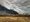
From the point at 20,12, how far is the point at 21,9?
0.10ft

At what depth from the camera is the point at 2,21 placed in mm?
602

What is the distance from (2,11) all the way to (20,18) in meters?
0.18

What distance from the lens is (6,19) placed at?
23.7 inches

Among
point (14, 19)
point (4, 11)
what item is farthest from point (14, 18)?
point (4, 11)

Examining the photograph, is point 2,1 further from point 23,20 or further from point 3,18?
point 23,20

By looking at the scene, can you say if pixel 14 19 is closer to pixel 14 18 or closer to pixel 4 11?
pixel 14 18

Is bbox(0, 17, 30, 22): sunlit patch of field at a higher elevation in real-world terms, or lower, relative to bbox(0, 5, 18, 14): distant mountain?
lower

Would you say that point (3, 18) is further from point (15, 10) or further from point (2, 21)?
point (15, 10)

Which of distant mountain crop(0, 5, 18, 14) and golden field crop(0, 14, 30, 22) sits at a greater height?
distant mountain crop(0, 5, 18, 14)

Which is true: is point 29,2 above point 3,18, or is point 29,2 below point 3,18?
above

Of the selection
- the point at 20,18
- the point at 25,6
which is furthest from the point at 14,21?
the point at 25,6

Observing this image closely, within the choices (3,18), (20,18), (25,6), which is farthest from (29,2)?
(3,18)

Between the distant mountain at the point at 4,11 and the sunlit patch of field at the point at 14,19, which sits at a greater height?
the distant mountain at the point at 4,11

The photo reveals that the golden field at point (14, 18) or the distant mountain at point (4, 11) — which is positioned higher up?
the distant mountain at point (4, 11)
